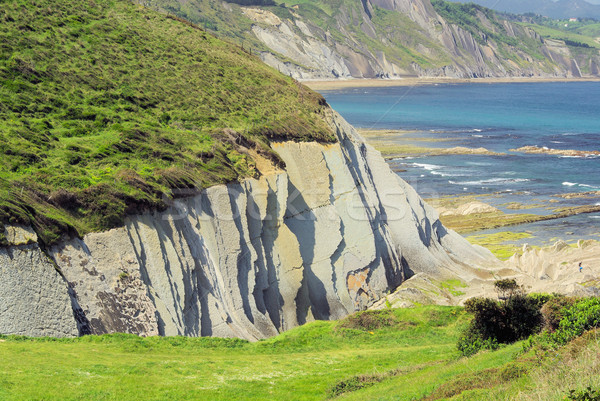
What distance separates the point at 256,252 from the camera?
3444cm

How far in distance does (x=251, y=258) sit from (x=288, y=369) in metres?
11.4

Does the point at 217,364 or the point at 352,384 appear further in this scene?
the point at 217,364

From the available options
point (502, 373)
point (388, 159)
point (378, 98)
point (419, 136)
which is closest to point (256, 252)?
point (502, 373)

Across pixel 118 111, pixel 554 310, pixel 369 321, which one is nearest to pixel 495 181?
pixel 369 321

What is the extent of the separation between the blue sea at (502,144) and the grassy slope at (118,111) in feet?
114

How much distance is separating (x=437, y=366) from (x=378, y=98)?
181816 mm

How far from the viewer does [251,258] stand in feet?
110

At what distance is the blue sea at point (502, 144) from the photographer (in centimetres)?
8031

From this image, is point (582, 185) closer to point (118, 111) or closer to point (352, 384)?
point (118, 111)

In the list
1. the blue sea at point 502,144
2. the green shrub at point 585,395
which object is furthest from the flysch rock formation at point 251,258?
the blue sea at point 502,144

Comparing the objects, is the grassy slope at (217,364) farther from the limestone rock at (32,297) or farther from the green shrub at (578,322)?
the green shrub at (578,322)

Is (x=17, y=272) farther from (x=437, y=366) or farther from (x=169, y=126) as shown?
(x=169, y=126)

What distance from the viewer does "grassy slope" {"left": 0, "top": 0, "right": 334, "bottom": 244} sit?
27797 millimetres

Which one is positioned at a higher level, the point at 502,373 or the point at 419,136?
the point at 419,136
